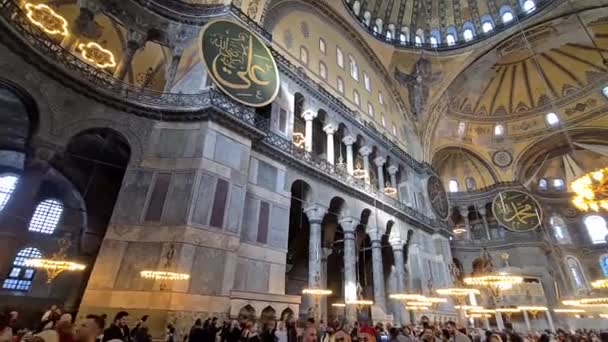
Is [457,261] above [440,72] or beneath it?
beneath

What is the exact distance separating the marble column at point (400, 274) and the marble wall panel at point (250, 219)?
749 centimetres

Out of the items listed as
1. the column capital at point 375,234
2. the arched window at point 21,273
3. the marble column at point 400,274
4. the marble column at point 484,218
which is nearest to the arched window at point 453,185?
the marble column at point 484,218

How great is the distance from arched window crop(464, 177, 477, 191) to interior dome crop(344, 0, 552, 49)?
9.88 m

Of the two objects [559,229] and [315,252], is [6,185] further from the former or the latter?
[559,229]

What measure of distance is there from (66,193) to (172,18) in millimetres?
7356

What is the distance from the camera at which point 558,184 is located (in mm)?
21906

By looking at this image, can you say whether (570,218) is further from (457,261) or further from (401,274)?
(401,274)

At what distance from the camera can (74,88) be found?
7.08m

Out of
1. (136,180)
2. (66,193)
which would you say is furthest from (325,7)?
(66,193)

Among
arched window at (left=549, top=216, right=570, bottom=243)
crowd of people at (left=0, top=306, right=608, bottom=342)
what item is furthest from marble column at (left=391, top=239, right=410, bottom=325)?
arched window at (left=549, top=216, right=570, bottom=243)

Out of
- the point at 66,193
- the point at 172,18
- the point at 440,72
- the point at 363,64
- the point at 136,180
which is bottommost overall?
the point at 136,180

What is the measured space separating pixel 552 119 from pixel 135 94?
25103mm

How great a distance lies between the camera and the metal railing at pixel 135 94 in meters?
6.34

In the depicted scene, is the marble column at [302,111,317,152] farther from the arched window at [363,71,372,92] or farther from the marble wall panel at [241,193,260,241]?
the arched window at [363,71,372,92]
